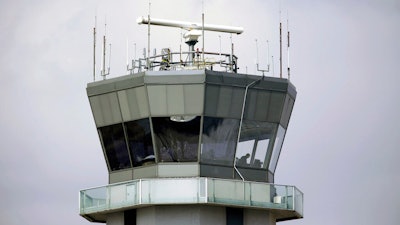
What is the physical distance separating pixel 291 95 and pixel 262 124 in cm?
262

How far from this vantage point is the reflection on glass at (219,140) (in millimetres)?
116812

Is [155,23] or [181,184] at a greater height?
[155,23]

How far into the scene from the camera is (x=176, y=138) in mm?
116875

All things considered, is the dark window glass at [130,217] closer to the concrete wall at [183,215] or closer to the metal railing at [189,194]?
the metal railing at [189,194]

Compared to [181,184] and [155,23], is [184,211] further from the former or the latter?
[155,23]

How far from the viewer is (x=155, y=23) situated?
4737 inches

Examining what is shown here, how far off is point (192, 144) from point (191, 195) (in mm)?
2804

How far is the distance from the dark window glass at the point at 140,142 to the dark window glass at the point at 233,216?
4788 millimetres

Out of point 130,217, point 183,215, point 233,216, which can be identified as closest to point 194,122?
point 183,215

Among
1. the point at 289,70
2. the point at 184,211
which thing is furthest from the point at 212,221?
the point at 289,70

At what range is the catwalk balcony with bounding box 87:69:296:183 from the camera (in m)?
117

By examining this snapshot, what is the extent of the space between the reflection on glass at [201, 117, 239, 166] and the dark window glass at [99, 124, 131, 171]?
4436 millimetres

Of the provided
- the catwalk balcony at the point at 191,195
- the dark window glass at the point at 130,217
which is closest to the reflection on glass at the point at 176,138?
the catwalk balcony at the point at 191,195

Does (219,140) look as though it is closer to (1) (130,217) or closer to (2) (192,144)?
(2) (192,144)
